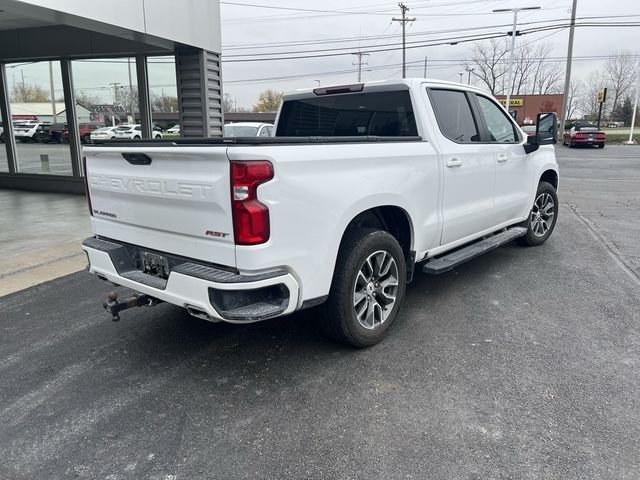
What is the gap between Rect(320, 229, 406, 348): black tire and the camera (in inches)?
135

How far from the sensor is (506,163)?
529cm

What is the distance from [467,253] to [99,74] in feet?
31.9

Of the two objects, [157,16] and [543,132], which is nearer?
[543,132]

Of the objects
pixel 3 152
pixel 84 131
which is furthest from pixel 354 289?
pixel 3 152

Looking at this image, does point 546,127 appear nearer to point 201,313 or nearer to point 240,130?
point 201,313

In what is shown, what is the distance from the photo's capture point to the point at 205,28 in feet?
29.9

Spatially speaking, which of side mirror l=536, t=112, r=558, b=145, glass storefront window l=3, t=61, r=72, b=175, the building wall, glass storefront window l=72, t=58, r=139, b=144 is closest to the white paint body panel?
side mirror l=536, t=112, r=558, b=145

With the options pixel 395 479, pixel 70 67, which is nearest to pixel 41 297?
pixel 395 479

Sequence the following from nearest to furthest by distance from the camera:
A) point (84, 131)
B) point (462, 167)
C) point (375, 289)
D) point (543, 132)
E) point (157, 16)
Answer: point (375, 289) → point (462, 167) → point (543, 132) → point (157, 16) → point (84, 131)

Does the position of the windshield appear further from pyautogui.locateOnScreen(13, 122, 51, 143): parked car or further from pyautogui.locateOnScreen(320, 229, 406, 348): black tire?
pyautogui.locateOnScreen(320, 229, 406, 348): black tire

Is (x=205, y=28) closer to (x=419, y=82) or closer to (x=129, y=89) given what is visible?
(x=129, y=89)

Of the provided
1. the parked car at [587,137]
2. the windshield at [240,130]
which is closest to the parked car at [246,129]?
the windshield at [240,130]

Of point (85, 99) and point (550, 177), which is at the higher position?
point (85, 99)

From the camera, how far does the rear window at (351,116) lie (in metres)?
4.39
